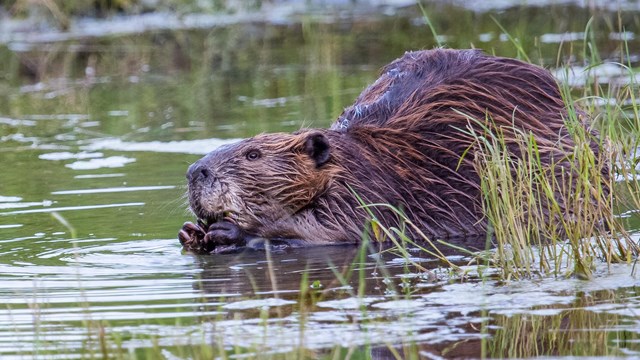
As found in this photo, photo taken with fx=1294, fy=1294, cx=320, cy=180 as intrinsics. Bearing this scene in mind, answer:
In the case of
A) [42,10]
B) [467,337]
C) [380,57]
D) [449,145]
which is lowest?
[467,337]

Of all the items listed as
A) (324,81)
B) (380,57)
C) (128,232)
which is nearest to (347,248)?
(128,232)

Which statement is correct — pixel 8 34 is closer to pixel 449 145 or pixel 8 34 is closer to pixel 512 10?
pixel 512 10

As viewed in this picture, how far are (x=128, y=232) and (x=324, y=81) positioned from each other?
14.0 feet

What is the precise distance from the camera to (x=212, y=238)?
5.03m

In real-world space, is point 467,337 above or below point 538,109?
below

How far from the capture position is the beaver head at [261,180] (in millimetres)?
5117

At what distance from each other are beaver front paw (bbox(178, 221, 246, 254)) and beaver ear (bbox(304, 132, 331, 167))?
431 millimetres

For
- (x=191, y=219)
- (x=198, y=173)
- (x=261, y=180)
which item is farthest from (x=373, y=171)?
(x=191, y=219)

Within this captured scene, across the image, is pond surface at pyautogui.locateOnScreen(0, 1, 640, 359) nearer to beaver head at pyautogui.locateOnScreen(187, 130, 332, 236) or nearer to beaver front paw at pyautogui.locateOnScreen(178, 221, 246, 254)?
beaver front paw at pyautogui.locateOnScreen(178, 221, 246, 254)

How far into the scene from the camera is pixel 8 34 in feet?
43.0

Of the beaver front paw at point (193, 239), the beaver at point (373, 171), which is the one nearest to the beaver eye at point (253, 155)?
the beaver at point (373, 171)

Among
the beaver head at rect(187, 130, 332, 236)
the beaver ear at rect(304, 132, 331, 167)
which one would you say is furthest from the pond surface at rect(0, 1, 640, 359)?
the beaver ear at rect(304, 132, 331, 167)

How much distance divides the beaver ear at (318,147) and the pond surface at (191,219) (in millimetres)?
381

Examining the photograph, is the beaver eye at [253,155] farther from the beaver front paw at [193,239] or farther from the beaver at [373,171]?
the beaver front paw at [193,239]
